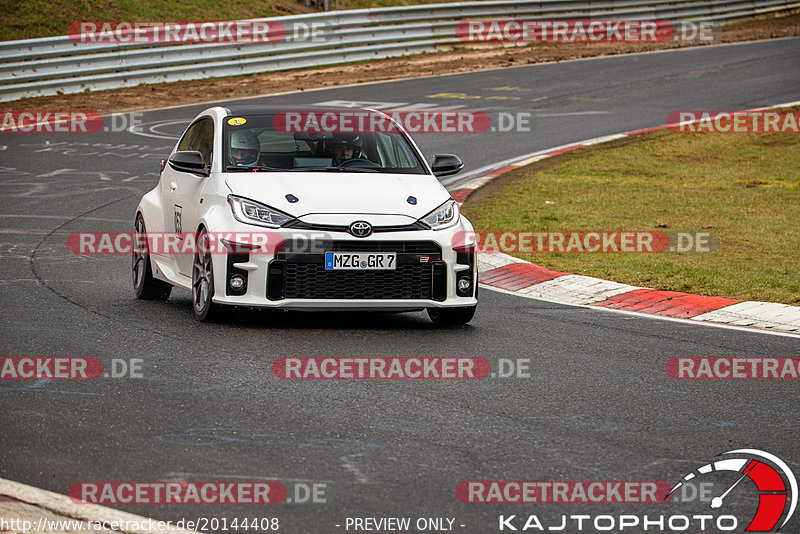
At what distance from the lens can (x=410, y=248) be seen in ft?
27.5

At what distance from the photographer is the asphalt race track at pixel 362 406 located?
16.9 feet

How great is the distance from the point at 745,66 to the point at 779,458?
2615 centimetres

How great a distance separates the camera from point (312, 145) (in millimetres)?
9328

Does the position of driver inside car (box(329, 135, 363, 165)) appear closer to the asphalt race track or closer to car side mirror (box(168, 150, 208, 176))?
car side mirror (box(168, 150, 208, 176))

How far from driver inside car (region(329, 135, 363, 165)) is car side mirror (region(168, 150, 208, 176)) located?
1.03 metres

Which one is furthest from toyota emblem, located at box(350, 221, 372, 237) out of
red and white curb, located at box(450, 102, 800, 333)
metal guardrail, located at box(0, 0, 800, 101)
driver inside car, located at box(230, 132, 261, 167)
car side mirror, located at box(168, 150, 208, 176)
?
metal guardrail, located at box(0, 0, 800, 101)

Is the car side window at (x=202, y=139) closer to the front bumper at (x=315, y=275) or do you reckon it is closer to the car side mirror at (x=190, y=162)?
the car side mirror at (x=190, y=162)

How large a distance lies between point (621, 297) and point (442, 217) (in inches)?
95.6

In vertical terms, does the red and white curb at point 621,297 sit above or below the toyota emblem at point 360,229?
below

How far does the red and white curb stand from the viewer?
9438 millimetres

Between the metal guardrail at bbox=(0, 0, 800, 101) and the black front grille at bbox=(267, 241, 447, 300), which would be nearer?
the black front grille at bbox=(267, 241, 447, 300)

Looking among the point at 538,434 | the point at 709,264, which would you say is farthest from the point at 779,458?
the point at 709,264

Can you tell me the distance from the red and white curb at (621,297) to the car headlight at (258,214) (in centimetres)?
305

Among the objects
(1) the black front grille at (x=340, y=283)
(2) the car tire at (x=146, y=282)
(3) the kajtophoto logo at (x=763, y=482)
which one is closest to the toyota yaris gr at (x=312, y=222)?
(1) the black front grille at (x=340, y=283)
